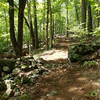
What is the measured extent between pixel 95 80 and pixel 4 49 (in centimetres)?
2232

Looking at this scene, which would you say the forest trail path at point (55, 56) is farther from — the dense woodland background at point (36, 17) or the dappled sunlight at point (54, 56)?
the dense woodland background at point (36, 17)

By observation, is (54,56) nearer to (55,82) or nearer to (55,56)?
(55,56)

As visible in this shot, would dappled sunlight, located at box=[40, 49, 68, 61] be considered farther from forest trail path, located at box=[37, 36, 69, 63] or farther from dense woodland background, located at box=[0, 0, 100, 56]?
dense woodland background, located at box=[0, 0, 100, 56]

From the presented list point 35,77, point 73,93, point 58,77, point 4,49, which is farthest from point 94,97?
point 4,49

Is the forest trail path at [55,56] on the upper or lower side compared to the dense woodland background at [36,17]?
lower

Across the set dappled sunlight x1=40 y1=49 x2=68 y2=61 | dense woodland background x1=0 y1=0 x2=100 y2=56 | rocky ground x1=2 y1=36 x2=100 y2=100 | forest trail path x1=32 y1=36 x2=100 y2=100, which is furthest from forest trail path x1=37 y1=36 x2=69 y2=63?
forest trail path x1=32 y1=36 x2=100 y2=100

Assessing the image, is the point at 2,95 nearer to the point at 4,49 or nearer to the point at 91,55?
the point at 91,55

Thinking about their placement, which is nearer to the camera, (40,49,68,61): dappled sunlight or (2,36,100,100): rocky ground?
(2,36,100,100): rocky ground

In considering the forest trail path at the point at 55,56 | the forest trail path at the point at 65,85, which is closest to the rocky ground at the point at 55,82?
the forest trail path at the point at 65,85

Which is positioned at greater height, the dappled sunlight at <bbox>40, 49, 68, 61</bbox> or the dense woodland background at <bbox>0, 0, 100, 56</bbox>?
the dense woodland background at <bbox>0, 0, 100, 56</bbox>

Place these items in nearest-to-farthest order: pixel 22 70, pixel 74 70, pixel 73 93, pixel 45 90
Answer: pixel 73 93 → pixel 45 90 → pixel 74 70 → pixel 22 70

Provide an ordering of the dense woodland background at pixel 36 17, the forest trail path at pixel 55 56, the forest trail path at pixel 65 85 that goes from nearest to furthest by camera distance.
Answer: the forest trail path at pixel 65 85 → the dense woodland background at pixel 36 17 → the forest trail path at pixel 55 56

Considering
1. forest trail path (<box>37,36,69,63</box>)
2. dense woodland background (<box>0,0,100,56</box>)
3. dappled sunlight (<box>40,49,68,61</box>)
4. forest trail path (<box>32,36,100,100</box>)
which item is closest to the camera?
forest trail path (<box>32,36,100,100</box>)

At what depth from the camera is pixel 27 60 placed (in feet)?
34.0
